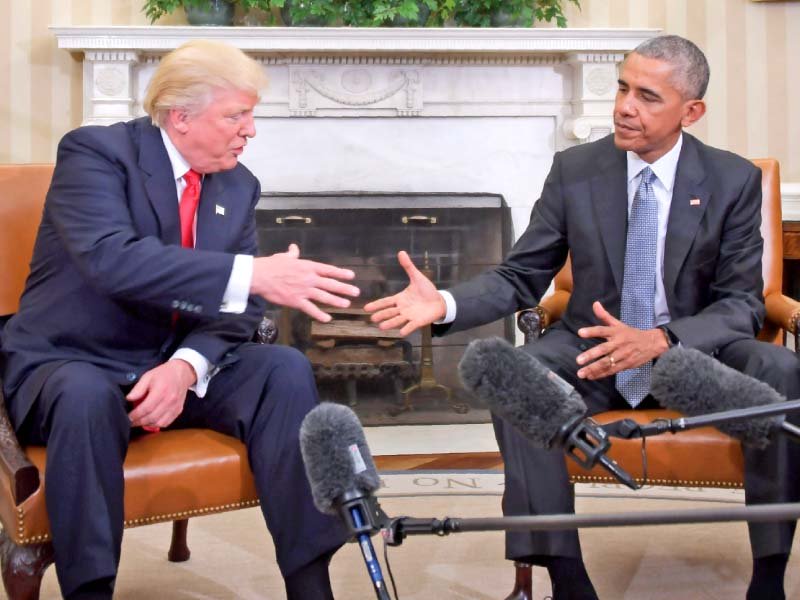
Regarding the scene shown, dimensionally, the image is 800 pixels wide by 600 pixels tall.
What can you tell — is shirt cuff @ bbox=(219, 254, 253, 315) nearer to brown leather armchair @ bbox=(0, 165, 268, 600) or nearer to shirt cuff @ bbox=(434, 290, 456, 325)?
brown leather armchair @ bbox=(0, 165, 268, 600)

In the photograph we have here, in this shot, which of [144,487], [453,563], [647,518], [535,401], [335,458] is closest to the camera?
[647,518]

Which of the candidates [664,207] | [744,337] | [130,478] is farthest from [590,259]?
[130,478]

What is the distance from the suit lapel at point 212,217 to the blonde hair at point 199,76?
193mm

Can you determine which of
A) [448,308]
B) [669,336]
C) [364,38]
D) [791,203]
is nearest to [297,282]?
[448,308]

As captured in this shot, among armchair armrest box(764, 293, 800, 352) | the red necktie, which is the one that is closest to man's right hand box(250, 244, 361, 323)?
the red necktie

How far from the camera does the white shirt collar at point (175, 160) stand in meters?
2.20

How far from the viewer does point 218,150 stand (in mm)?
2158

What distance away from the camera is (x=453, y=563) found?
260 cm

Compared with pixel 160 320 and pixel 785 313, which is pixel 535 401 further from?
pixel 785 313

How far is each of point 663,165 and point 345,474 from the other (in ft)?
5.40

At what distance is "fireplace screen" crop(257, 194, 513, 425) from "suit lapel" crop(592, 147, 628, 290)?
1951 mm

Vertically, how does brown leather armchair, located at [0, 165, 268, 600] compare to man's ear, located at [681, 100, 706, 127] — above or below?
below

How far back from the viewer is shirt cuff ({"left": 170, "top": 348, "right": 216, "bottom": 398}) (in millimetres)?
2062

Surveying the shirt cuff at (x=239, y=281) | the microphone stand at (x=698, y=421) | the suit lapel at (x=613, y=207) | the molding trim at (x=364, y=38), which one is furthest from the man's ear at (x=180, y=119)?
the molding trim at (x=364, y=38)
